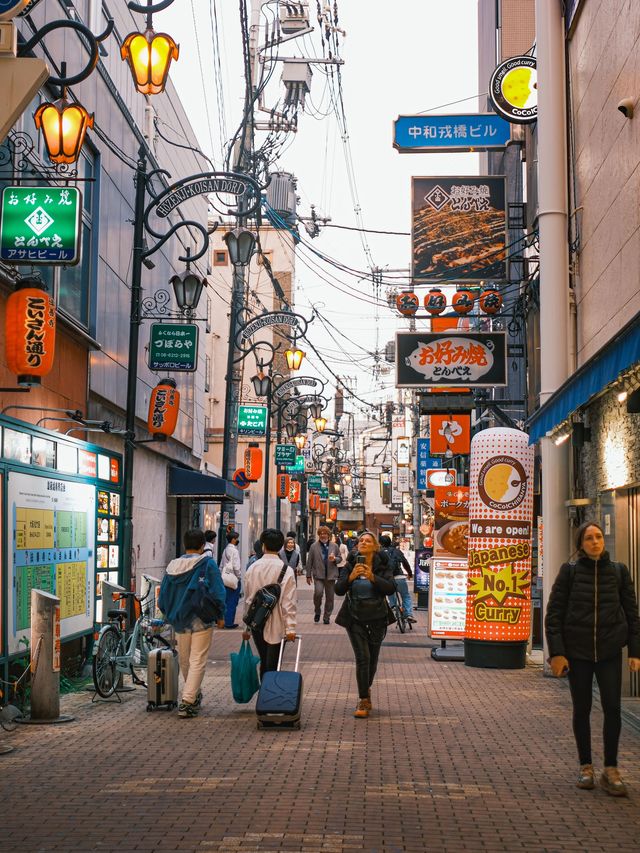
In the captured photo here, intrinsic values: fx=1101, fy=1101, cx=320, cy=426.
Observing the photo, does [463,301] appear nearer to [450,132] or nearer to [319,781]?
[450,132]

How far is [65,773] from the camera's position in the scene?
8.49 m

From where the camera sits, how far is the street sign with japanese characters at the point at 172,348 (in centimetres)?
2025

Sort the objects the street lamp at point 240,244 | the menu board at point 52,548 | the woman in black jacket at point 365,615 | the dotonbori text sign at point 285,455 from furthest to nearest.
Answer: the dotonbori text sign at point 285,455
the street lamp at point 240,244
the woman in black jacket at point 365,615
the menu board at point 52,548

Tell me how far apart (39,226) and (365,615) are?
5448 mm

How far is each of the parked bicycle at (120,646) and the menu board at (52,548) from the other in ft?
1.63

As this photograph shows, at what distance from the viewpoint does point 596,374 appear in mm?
9688

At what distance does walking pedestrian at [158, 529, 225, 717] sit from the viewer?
37.7ft

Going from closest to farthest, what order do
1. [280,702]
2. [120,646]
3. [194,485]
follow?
[280,702], [120,646], [194,485]

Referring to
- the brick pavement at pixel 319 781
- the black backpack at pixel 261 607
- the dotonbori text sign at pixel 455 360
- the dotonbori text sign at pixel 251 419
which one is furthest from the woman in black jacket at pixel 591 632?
the dotonbori text sign at pixel 251 419

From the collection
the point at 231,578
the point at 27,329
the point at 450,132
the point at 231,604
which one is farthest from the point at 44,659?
the point at 450,132

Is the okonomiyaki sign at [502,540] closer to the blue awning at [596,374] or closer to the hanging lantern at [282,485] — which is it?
the blue awning at [596,374]

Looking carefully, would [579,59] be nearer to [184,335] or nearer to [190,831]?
[184,335]

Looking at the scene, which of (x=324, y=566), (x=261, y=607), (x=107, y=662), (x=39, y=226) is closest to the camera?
(x=261, y=607)

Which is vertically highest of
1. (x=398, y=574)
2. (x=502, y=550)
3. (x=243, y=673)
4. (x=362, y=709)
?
(x=502, y=550)
